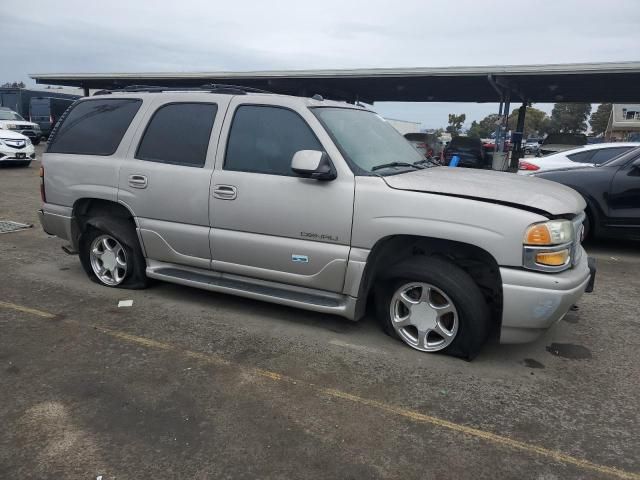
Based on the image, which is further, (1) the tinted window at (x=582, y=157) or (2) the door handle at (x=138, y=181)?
(1) the tinted window at (x=582, y=157)

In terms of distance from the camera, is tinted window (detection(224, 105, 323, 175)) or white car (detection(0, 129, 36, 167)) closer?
tinted window (detection(224, 105, 323, 175))

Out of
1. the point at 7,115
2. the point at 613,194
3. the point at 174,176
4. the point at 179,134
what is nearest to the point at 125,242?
the point at 174,176

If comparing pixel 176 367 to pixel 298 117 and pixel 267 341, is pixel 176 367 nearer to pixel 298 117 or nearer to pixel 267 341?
pixel 267 341

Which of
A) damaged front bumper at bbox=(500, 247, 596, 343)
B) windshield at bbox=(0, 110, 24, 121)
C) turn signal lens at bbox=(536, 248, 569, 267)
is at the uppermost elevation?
windshield at bbox=(0, 110, 24, 121)

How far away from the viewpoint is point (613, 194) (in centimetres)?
679

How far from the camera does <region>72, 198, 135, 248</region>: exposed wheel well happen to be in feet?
16.0

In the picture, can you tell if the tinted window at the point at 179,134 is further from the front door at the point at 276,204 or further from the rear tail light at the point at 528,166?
the rear tail light at the point at 528,166

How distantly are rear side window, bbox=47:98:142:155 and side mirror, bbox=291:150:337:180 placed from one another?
206cm

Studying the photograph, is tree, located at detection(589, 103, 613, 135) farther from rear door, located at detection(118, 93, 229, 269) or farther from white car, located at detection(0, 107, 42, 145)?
rear door, located at detection(118, 93, 229, 269)

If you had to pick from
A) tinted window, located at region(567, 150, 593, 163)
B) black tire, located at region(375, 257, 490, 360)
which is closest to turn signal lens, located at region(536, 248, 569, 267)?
black tire, located at region(375, 257, 490, 360)

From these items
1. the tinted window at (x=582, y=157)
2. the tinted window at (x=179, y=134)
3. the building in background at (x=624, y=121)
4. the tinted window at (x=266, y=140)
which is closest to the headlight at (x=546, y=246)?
the tinted window at (x=266, y=140)

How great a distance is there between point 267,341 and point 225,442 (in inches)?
50.5

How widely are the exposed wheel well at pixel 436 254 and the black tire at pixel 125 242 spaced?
2.28m

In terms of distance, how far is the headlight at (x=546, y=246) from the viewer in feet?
10.7
